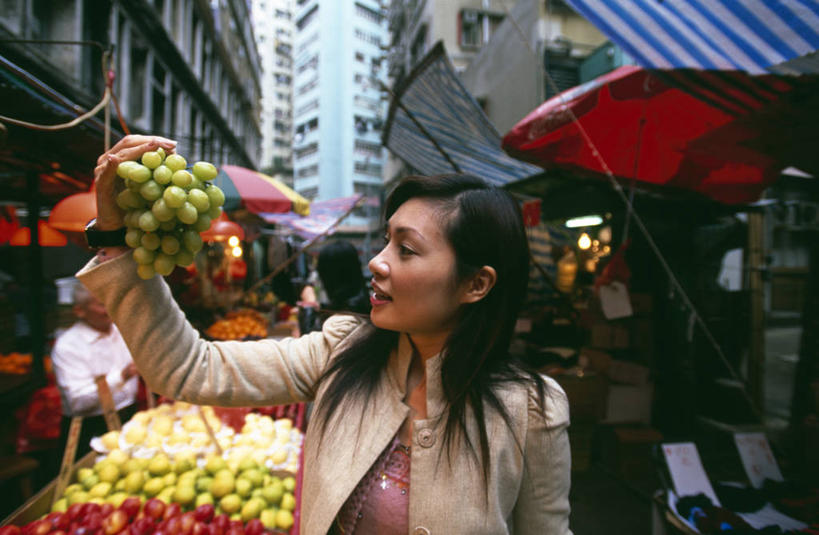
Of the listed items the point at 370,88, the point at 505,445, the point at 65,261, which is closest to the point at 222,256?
the point at 65,261

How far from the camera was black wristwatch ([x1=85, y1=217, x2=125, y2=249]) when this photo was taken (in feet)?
3.46

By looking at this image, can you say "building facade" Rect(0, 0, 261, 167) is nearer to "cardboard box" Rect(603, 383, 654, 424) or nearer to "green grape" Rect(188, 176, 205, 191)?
"green grape" Rect(188, 176, 205, 191)

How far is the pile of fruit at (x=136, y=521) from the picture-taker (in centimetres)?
206

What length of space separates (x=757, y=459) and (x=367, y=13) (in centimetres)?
6500

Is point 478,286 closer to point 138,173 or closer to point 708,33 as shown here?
point 138,173

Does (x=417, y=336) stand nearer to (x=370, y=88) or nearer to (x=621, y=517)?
(x=621, y=517)

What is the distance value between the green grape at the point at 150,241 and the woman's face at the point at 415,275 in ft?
1.94

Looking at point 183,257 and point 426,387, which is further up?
point 183,257

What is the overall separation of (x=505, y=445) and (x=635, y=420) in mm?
4868

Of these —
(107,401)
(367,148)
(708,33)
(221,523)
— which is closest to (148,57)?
(107,401)

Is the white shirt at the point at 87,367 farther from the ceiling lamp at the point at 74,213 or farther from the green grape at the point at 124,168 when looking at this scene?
the green grape at the point at 124,168

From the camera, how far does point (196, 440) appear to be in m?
2.96

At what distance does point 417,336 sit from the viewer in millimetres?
1384

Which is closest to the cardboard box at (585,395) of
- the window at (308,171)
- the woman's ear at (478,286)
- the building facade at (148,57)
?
the woman's ear at (478,286)
